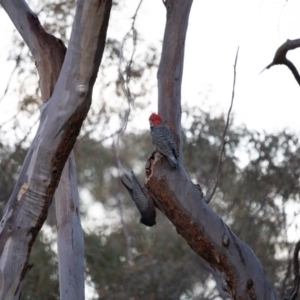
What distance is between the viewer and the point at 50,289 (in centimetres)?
911

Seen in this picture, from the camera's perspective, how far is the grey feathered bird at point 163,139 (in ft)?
13.2

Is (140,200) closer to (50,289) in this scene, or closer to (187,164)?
(50,289)

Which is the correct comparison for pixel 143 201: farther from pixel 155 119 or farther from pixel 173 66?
pixel 173 66

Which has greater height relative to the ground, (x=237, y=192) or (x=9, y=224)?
(x=237, y=192)

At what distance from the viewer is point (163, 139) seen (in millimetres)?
4168

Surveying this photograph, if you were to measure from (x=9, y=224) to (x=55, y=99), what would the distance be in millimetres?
628

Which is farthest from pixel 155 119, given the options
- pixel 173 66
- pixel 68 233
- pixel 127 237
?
pixel 127 237

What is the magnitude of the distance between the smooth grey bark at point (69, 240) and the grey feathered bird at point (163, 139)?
1.08 m

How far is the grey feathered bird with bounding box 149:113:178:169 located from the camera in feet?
13.2

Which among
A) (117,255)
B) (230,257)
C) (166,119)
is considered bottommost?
(230,257)

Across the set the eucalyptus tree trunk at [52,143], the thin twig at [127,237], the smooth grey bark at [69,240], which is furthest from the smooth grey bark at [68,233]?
the thin twig at [127,237]

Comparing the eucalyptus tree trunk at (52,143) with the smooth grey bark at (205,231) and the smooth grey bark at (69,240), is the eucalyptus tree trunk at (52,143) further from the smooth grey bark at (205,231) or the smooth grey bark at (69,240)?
the smooth grey bark at (69,240)

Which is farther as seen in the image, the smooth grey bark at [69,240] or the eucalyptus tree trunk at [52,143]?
the smooth grey bark at [69,240]

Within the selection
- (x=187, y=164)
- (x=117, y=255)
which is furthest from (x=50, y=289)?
(x=187, y=164)
